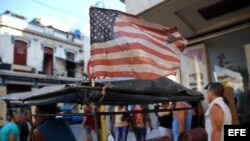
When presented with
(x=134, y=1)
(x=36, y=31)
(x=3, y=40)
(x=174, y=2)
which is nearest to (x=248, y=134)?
(x=174, y=2)

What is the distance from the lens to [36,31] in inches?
1009

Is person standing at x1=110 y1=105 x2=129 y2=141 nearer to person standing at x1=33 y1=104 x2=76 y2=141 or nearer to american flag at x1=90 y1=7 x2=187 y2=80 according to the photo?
person standing at x1=33 y1=104 x2=76 y2=141

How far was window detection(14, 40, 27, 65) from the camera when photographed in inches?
920

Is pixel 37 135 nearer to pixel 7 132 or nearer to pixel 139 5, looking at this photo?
pixel 7 132

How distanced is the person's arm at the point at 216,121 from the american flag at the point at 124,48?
5.32 feet

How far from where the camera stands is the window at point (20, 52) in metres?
23.4

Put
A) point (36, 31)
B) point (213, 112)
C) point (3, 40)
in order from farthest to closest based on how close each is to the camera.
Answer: point (36, 31), point (3, 40), point (213, 112)

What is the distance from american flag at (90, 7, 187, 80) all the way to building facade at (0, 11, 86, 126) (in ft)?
61.1

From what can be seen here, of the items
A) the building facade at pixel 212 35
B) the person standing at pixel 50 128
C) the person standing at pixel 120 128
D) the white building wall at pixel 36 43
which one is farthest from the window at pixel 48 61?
the person standing at pixel 50 128

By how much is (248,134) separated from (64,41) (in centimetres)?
2718

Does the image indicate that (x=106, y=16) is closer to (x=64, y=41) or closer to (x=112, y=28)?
(x=112, y=28)

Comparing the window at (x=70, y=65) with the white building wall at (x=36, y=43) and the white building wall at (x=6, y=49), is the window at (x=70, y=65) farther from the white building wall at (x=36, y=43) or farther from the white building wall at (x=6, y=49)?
the white building wall at (x=6, y=49)

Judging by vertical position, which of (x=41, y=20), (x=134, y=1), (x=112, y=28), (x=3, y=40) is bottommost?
(x=112, y=28)

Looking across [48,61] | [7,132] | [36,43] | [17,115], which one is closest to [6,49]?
[36,43]
